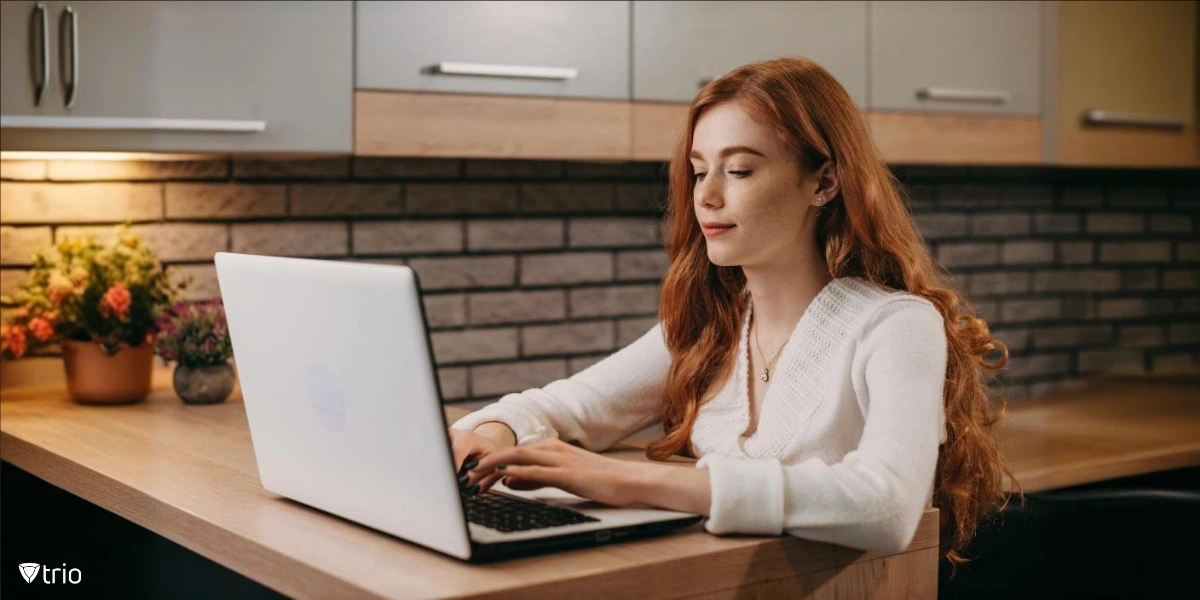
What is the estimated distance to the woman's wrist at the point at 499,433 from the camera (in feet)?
5.66

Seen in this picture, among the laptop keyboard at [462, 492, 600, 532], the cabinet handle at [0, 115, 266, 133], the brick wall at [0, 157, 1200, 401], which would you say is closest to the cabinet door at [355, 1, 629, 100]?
the cabinet handle at [0, 115, 266, 133]

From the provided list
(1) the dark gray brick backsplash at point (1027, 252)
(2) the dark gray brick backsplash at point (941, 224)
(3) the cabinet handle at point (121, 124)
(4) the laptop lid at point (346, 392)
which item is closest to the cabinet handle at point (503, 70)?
(3) the cabinet handle at point (121, 124)

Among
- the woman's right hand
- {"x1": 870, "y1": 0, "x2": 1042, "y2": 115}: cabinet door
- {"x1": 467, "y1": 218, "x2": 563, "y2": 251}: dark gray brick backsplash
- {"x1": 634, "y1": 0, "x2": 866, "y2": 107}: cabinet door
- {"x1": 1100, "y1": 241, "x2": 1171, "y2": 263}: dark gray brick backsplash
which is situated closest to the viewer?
the woman's right hand

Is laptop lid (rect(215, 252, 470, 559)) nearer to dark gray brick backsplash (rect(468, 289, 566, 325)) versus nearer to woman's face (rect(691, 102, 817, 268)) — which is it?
woman's face (rect(691, 102, 817, 268))

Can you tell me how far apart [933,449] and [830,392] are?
0.19 metres

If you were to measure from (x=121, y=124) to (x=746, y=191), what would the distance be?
1.03 m

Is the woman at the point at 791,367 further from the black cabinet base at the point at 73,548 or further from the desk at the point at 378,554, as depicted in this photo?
the black cabinet base at the point at 73,548

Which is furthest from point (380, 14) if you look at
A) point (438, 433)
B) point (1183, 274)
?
point (1183, 274)

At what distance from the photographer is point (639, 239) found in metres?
3.11

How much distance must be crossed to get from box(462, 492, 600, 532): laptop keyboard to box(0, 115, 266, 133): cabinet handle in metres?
0.94

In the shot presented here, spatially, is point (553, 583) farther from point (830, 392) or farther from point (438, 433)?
point (830, 392)

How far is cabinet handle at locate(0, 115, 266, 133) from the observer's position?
2012 mm

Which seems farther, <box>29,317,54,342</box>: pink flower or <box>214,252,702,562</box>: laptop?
<box>29,317,54,342</box>: pink flower

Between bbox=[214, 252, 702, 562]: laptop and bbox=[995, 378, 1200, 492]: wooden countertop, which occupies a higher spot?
bbox=[214, 252, 702, 562]: laptop
